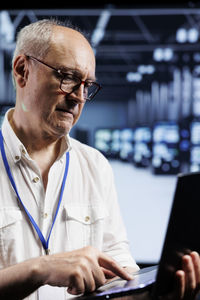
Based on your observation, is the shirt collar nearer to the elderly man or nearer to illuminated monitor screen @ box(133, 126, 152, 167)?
the elderly man

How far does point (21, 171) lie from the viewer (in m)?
1.48

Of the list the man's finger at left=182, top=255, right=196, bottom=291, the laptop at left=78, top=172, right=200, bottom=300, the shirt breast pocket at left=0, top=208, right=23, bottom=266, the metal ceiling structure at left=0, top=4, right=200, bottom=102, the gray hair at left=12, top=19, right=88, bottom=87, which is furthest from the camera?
the metal ceiling structure at left=0, top=4, right=200, bottom=102

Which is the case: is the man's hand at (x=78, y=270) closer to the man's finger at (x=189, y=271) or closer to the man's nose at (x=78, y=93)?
the man's finger at (x=189, y=271)

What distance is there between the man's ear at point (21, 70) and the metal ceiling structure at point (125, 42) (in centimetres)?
177

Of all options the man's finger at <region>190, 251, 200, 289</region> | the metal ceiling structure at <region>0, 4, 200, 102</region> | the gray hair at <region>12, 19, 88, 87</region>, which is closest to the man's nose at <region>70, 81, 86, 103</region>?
the gray hair at <region>12, 19, 88, 87</region>

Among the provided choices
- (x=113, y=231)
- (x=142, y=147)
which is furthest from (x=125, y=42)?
(x=113, y=231)

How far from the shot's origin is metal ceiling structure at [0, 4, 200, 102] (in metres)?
3.28

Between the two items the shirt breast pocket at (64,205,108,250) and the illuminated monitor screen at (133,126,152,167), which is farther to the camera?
the illuminated monitor screen at (133,126,152,167)

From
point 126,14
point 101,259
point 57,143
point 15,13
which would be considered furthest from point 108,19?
point 101,259

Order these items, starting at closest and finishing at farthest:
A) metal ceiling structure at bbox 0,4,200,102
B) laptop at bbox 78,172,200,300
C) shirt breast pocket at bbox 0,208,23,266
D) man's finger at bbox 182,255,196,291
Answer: laptop at bbox 78,172,200,300 < man's finger at bbox 182,255,196,291 < shirt breast pocket at bbox 0,208,23,266 < metal ceiling structure at bbox 0,4,200,102

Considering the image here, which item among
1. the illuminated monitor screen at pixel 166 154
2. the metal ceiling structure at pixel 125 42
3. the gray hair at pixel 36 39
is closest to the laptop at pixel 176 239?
the gray hair at pixel 36 39

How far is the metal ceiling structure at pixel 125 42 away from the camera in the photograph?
3275mm

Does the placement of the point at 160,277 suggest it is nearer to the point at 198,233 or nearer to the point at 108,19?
the point at 198,233

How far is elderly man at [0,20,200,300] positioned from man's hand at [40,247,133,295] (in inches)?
11.7
